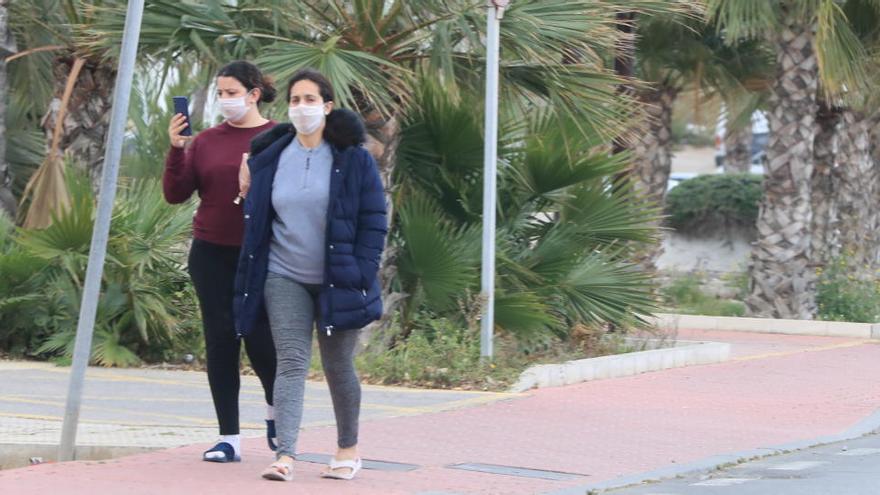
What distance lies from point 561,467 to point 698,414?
7.87 feet

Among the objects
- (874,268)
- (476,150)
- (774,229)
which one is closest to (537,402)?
(476,150)

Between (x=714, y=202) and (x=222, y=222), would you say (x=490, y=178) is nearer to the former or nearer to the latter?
(x=222, y=222)

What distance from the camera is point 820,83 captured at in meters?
18.4

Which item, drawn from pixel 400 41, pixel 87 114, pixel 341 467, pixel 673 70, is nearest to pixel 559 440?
pixel 341 467

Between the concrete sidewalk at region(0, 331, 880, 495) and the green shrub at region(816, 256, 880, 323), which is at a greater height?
the green shrub at region(816, 256, 880, 323)

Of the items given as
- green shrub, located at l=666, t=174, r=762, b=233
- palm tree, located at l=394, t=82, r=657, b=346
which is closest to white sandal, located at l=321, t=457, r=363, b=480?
palm tree, located at l=394, t=82, r=657, b=346

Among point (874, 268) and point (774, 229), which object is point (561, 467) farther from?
point (874, 268)

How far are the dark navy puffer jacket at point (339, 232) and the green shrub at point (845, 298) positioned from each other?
39.9 feet

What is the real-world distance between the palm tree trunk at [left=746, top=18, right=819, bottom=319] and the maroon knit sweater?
38.3ft

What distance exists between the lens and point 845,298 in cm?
1811

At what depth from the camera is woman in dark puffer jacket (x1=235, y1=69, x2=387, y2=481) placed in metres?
6.65

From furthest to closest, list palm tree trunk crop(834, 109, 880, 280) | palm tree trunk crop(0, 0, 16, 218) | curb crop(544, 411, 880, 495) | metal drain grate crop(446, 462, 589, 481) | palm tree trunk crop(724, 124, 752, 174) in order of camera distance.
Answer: palm tree trunk crop(724, 124, 752, 174) < palm tree trunk crop(834, 109, 880, 280) < palm tree trunk crop(0, 0, 16, 218) < metal drain grate crop(446, 462, 589, 481) < curb crop(544, 411, 880, 495)

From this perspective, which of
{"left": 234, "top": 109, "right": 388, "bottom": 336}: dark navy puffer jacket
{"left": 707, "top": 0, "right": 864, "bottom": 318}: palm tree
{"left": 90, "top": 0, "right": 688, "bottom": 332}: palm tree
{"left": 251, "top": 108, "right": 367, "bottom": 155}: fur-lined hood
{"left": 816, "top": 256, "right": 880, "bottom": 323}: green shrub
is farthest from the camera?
{"left": 816, "top": 256, "right": 880, "bottom": 323}: green shrub

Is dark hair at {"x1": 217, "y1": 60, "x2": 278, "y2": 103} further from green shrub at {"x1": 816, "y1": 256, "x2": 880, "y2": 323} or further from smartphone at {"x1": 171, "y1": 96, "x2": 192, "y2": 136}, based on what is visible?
green shrub at {"x1": 816, "y1": 256, "x2": 880, "y2": 323}
